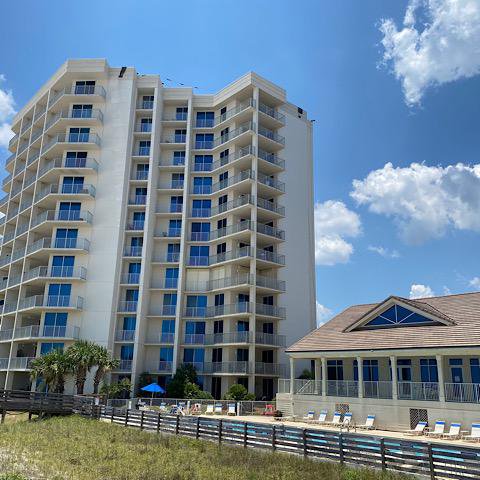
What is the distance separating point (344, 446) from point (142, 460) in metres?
6.77

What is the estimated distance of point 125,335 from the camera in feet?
147

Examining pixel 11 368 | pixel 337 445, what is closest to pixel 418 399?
pixel 337 445

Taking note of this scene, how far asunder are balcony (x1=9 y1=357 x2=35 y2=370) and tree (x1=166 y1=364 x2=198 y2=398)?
1297cm

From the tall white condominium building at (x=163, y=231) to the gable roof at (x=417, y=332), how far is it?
968 cm

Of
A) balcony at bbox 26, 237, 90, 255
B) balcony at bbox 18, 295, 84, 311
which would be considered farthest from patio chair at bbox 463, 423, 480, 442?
balcony at bbox 26, 237, 90, 255

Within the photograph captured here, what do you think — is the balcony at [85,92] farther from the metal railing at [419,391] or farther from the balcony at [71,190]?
the metal railing at [419,391]

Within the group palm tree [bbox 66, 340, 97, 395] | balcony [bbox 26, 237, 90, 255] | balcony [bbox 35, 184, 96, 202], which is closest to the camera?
palm tree [bbox 66, 340, 97, 395]

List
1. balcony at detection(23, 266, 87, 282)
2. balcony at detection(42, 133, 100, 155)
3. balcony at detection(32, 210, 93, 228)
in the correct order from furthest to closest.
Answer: balcony at detection(42, 133, 100, 155), balcony at detection(32, 210, 93, 228), balcony at detection(23, 266, 87, 282)

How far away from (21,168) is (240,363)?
3587 cm

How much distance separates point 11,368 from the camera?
45000mm

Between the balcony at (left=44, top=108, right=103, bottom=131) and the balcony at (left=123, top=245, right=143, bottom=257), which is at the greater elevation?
the balcony at (left=44, top=108, right=103, bottom=131)

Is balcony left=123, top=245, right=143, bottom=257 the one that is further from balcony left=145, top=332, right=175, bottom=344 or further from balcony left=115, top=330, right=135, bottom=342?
balcony left=145, top=332, right=175, bottom=344

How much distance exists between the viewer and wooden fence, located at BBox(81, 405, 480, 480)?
13.5 metres

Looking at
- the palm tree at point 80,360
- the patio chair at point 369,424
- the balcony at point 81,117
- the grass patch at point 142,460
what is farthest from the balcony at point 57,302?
the patio chair at point 369,424
